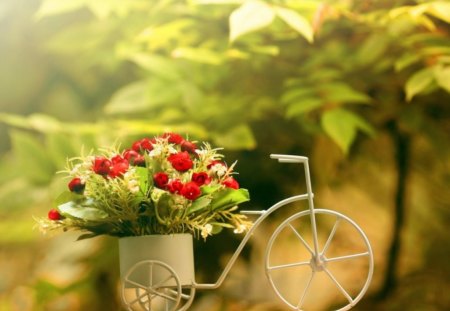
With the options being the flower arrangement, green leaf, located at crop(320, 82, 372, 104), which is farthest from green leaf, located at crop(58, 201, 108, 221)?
green leaf, located at crop(320, 82, 372, 104)

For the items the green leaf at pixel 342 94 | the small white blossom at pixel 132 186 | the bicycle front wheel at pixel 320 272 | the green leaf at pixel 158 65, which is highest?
the green leaf at pixel 158 65

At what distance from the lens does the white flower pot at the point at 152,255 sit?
1261mm

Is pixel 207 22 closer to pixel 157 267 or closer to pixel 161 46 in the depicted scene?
pixel 161 46

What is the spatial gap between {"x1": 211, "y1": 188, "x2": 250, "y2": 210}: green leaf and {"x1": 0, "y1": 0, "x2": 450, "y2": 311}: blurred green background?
3.14 feet

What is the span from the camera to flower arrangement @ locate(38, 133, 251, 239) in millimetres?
1230

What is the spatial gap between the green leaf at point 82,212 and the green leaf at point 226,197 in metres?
0.18

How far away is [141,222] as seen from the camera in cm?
127

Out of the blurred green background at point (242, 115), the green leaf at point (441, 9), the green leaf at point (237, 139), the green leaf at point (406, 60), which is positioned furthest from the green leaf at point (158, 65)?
the green leaf at point (441, 9)

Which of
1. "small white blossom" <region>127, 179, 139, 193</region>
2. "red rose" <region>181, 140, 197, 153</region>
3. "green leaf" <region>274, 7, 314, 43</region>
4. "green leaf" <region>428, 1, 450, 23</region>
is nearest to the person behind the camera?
"small white blossom" <region>127, 179, 139, 193</region>

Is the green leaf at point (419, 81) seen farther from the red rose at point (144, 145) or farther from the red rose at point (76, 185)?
the red rose at point (76, 185)

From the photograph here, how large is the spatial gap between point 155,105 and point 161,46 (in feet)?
0.59

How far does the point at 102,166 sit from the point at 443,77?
1250 millimetres

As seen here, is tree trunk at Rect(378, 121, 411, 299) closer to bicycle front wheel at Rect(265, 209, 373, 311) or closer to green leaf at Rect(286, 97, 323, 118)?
bicycle front wheel at Rect(265, 209, 373, 311)

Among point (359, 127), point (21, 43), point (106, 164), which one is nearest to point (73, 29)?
point (21, 43)
